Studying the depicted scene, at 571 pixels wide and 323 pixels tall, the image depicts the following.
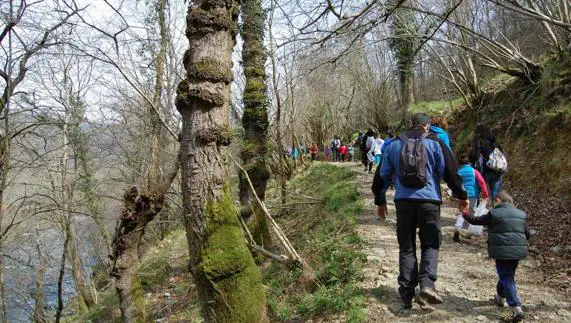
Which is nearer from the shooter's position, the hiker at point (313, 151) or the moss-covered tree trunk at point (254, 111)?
the moss-covered tree trunk at point (254, 111)

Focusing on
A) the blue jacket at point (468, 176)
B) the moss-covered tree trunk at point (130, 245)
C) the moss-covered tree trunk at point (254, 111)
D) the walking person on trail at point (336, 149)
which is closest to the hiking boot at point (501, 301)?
the blue jacket at point (468, 176)

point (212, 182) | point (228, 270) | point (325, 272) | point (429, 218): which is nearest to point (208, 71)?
point (212, 182)

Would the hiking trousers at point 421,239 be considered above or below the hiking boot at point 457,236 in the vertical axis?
above

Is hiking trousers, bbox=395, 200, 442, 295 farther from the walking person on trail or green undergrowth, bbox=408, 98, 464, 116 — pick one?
the walking person on trail

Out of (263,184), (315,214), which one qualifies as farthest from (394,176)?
(315,214)

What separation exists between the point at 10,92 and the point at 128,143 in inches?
366

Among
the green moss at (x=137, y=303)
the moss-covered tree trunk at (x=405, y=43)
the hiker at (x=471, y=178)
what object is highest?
the moss-covered tree trunk at (x=405, y=43)

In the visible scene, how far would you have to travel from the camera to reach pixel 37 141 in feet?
32.9

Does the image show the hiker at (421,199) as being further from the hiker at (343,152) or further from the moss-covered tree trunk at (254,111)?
the hiker at (343,152)

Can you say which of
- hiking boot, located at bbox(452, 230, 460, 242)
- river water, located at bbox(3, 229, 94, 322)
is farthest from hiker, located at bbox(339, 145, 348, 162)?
hiking boot, located at bbox(452, 230, 460, 242)

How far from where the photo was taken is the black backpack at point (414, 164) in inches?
148

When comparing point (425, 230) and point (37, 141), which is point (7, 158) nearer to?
point (37, 141)

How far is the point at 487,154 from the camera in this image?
6543mm

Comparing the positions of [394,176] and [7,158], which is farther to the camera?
[7,158]
